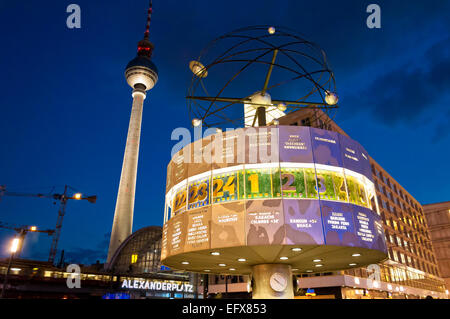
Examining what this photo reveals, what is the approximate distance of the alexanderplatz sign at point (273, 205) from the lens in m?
13.7

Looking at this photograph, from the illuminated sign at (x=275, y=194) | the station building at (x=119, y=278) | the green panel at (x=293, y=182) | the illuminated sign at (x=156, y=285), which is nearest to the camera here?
the illuminated sign at (x=275, y=194)

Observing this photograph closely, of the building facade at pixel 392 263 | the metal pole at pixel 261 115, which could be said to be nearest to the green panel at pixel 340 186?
the metal pole at pixel 261 115

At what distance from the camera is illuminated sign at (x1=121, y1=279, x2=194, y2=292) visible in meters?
68.2

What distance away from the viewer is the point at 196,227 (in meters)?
15.0

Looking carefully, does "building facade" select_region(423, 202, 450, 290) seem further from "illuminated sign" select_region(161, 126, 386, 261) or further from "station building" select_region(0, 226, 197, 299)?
"illuminated sign" select_region(161, 126, 386, 261)

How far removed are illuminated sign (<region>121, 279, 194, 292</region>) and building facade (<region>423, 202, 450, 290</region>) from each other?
77638mm

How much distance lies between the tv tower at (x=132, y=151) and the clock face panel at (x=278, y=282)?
80503 mm

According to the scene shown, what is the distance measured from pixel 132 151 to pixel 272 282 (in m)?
98.1

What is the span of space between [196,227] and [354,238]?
24.8ft

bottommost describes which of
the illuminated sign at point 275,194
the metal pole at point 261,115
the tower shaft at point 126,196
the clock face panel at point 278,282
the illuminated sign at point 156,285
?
the clock face panel at point 278,282

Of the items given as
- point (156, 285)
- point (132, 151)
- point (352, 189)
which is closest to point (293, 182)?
point (352, 189)

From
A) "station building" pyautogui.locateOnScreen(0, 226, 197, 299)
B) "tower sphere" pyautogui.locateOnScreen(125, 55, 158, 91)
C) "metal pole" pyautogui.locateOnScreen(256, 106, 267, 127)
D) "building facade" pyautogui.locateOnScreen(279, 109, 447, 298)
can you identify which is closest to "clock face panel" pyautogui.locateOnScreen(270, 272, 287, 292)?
"metal pole" pyautogui.locateOnScreen(256, 106, 267, 127)

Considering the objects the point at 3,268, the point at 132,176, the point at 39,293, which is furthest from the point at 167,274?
the point at 132,176

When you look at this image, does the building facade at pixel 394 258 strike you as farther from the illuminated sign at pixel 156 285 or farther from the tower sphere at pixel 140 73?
the tower sphere at pixel 140 73
